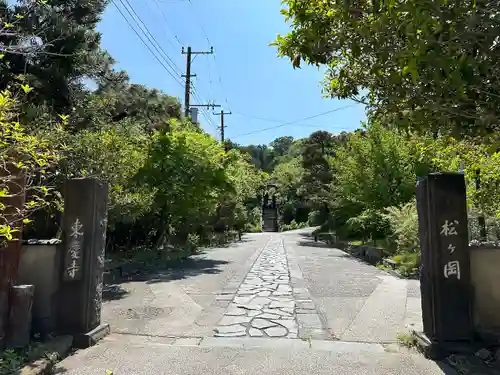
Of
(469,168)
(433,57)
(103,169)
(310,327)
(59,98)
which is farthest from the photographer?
(103,169)

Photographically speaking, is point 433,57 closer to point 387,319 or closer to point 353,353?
point 353,353

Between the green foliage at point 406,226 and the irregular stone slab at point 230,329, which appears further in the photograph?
the green foliage at point 406,226

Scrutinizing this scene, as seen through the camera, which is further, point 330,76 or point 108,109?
point 108,109

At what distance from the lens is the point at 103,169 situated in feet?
28.8

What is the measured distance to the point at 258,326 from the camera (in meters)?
6.17

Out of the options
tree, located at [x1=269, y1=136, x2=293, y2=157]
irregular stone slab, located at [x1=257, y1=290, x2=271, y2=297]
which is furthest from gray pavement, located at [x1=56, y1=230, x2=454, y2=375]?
tree, located at [x1=269, y1=136, x2=293, y2=157]

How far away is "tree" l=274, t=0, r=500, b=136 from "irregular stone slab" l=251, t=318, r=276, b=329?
3.46m

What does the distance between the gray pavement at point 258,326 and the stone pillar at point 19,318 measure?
2.07 ft

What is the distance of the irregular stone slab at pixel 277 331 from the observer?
579 cm

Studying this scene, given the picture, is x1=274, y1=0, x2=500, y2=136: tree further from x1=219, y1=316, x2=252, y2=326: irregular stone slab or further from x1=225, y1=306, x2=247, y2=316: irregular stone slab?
x1=225, y1=306, x2=247, y2=316: irregular stone slab

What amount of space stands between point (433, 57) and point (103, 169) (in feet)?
24.4

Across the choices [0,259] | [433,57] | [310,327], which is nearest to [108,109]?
[0,259]

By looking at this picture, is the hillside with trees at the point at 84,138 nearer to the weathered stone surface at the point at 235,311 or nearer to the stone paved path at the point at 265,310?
the stone paved path at the point at 265,310

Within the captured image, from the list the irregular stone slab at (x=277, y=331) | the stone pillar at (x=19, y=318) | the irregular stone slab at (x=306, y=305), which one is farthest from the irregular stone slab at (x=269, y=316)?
the stone pillar at (x=19, y=318)
